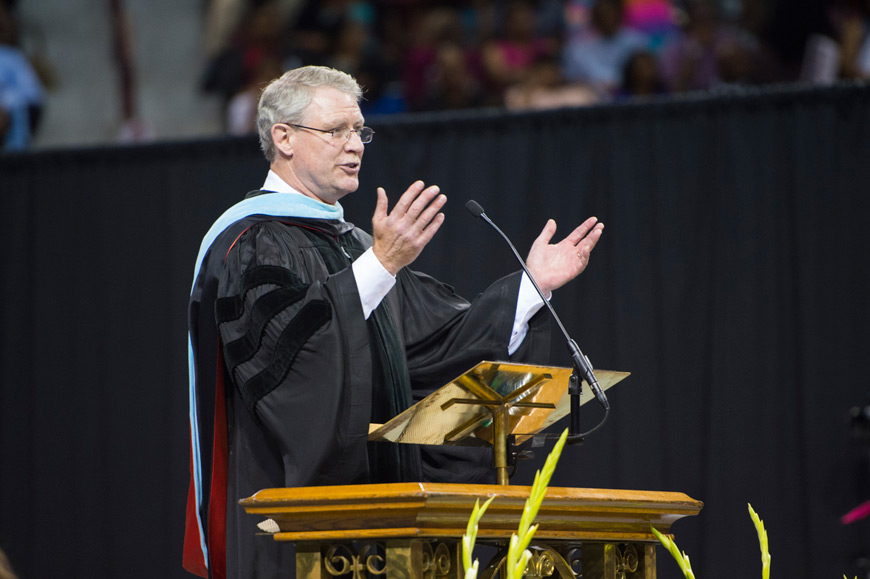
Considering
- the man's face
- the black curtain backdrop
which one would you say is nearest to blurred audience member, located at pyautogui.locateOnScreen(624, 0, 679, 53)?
the black curtain backdrop

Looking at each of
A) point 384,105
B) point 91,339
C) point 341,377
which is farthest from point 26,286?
point 341,377

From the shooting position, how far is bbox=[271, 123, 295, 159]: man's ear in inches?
122

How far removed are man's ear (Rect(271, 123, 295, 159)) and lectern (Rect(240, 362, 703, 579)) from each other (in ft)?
2.95

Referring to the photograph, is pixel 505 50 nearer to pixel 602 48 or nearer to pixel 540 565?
pixel 602 48

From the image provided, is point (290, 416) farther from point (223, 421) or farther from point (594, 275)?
point (594, 275)

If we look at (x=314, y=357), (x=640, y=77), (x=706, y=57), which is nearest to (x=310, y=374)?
(x=314, y=357)

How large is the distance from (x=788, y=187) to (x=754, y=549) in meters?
1.58

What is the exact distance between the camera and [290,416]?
261cm

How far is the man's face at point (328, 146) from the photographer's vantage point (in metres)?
3.07

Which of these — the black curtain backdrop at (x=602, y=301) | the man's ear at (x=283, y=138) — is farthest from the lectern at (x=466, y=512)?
the black curtain backdrop at (x=602, y=301)

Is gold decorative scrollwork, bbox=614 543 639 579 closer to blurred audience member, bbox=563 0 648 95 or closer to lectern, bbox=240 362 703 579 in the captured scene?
lectern, bbox=240 362 703 579

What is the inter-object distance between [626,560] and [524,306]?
764mm

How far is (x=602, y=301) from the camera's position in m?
5.29

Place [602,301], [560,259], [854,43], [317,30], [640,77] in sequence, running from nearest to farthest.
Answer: [560,259]
[602,301]
[854,43]
[640,77]
[317,30]
